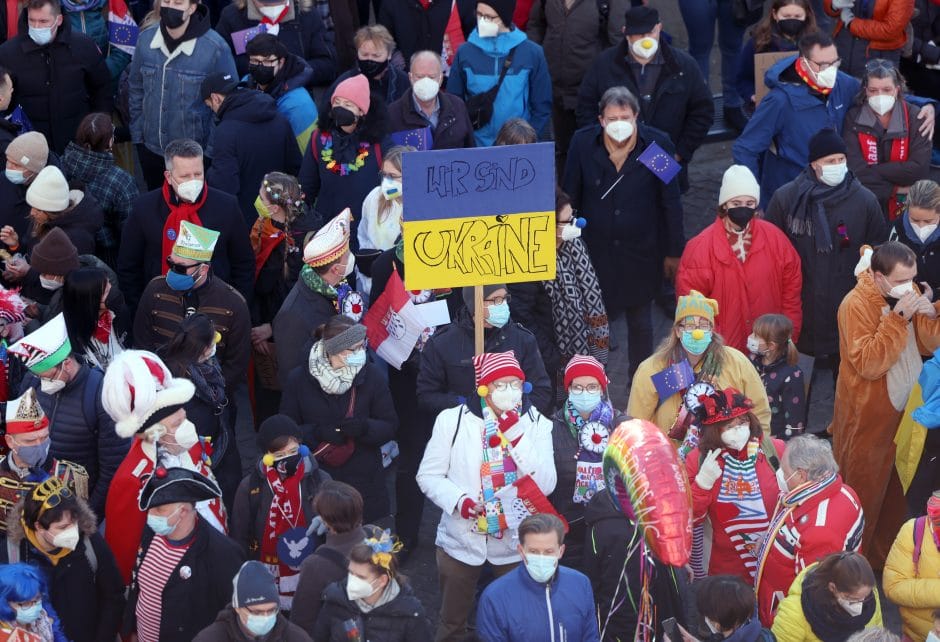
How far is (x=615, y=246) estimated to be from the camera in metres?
9.93

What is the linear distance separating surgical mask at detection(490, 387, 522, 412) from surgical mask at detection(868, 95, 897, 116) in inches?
149

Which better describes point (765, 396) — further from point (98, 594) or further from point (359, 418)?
point (98, 594)

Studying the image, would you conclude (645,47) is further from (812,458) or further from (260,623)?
(260,623)

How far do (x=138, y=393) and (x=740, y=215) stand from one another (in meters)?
3.67

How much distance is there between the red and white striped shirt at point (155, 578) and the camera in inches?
265

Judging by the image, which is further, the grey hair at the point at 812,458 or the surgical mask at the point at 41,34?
the surgical mask at the point at 41,34

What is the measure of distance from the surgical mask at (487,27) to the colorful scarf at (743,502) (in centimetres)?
446

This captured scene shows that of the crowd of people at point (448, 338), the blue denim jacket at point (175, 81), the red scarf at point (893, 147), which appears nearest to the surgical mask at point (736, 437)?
the crowd of people at point (448, 338)

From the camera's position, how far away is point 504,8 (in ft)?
35.5

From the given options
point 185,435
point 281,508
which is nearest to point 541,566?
point 281,508

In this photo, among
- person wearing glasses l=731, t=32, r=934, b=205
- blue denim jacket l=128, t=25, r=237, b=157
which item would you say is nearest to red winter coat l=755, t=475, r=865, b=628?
person wearing glasses l=731, t=32, r=934, b=205

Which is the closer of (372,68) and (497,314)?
(497,314)

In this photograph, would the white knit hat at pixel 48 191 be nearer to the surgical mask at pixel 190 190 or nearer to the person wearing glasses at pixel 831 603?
the surgical mask at pixel 190 190

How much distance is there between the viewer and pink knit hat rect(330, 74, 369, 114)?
31.8ft
